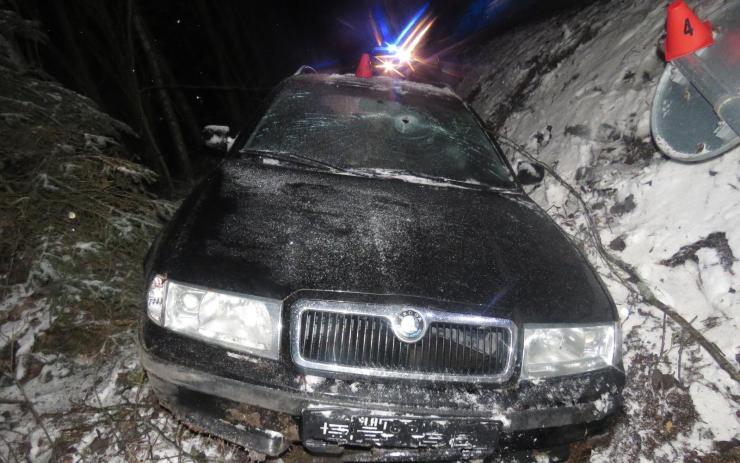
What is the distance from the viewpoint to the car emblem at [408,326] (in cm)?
156

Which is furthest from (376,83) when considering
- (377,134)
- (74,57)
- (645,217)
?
(74,57)

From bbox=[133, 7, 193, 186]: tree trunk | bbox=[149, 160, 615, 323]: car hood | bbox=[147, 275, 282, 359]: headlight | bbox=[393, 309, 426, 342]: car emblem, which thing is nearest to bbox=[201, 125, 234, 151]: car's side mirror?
bbox=[149, 160, 615, 323]: car hood

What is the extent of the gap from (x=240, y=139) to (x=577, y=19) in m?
6.58

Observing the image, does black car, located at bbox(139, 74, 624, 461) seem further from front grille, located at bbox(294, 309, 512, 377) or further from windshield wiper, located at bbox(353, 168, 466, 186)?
windshield wiper, located at bbox(353, 168, 466, 186)

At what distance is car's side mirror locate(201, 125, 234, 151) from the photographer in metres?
2.82

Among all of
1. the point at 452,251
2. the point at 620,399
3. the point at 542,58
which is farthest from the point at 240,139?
the point at 542,58

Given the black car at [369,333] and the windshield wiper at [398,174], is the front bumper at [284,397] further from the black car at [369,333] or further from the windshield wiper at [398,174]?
the windshield wiper at [398,174]

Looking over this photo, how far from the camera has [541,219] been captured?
7.95 feet

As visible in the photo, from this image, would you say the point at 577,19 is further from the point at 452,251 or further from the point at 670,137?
the point at 452,251

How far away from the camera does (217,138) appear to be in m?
2.84

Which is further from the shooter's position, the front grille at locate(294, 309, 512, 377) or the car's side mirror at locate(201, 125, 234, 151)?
the car's side mirror at locate(201, 125, 234, 151)

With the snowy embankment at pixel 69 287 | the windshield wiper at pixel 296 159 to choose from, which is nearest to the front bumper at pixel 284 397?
the snowy embankment at pixel 69 287

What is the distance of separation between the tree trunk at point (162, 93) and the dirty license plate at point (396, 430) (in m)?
7.67

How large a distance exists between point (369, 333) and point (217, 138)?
75.7 inches
